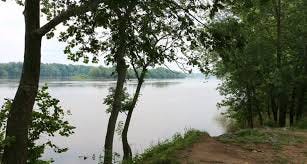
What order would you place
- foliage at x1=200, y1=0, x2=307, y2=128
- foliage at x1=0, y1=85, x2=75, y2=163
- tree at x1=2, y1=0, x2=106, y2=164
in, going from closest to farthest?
tree at x1=2, y1=0, x2=106, y2=164, foliage at x1=0, y1=85, x2=75, y2=163, foliage at x1=200, y1=0, x2=307, y2=128

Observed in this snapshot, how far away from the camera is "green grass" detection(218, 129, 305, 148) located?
12.9 metres

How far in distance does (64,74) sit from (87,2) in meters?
191

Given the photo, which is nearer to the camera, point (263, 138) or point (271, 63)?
point (263, 138)

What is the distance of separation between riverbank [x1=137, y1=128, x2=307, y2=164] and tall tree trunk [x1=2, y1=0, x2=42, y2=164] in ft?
9.86

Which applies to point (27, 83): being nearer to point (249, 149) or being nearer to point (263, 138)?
point (249, 149)

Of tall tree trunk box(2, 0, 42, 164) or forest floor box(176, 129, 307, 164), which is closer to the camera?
tall tree trunk box(2, 0, 42, 164)

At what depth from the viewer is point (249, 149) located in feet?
38.6

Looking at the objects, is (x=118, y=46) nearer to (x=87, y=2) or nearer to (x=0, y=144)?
(x=87, y=2)

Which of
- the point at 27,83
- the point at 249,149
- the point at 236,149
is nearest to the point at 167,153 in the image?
the point at 236,149

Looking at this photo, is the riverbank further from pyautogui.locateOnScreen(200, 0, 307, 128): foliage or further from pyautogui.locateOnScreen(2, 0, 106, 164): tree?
pyautogui.locateOnScreen(200, 0, 307, 128): foliage

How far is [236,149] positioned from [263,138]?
6.63 feet

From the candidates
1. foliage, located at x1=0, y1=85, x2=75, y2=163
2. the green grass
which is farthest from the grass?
foliage, located at x1=0, y1=85, x2=75, y2=163

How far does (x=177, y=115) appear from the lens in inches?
1987

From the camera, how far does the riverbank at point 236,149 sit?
1023cm
